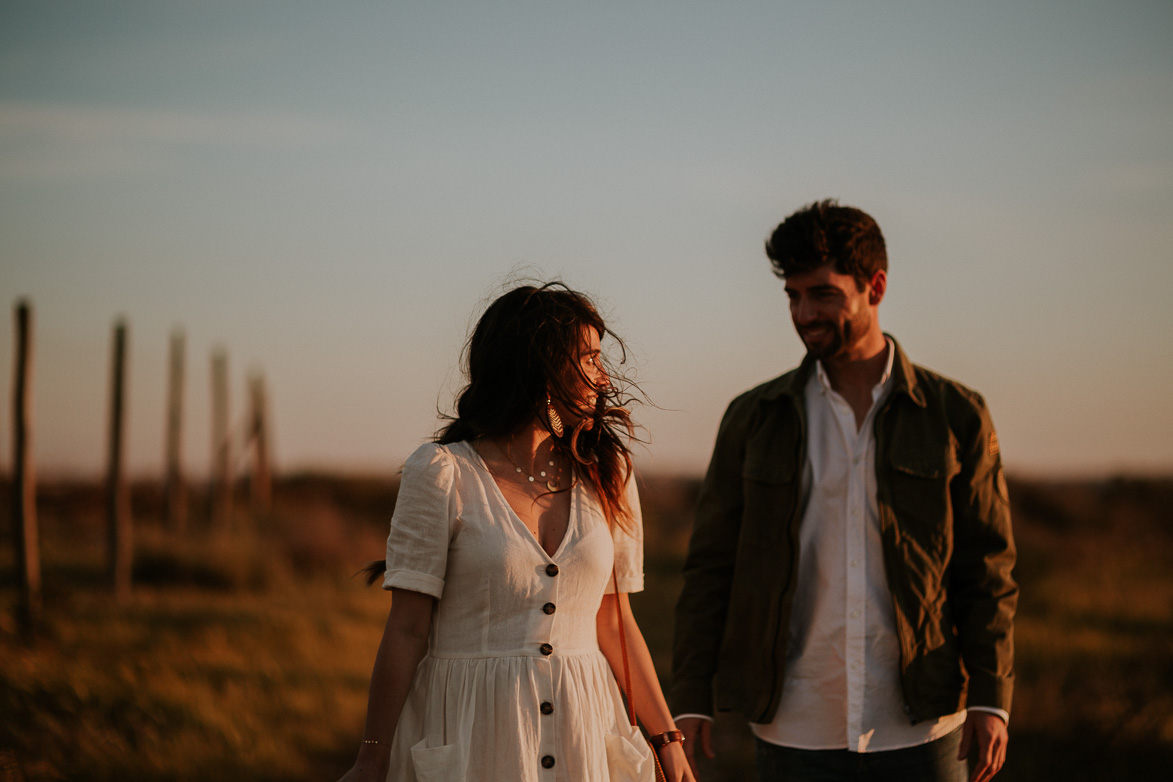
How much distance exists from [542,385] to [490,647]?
62 centimetres

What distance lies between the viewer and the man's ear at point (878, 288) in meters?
3.29

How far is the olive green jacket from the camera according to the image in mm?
3045

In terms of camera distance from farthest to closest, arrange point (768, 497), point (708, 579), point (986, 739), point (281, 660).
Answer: point (281, 660)
point (708, 579)
point (768, 497)
point (986, 739)

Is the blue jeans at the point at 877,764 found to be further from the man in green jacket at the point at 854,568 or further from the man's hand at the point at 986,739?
the man's hand at the point at 986,739

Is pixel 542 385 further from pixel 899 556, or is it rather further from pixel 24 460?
pixel 24 460

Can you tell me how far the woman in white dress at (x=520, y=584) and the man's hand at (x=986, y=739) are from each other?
0.98 metres

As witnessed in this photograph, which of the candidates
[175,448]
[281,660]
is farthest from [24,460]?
[175,448]

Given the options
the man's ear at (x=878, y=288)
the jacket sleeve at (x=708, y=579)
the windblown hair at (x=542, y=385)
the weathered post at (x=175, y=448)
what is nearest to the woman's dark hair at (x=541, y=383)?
the windblown hair at (x=542, y=385)

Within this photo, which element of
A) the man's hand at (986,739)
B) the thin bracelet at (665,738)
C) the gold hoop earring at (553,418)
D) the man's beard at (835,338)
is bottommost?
the man's hand at (986,739)

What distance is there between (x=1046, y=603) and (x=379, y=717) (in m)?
11.5

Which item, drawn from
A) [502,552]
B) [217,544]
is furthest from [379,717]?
[217,544]

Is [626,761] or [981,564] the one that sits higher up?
[981,564]

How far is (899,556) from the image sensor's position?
3051 mm

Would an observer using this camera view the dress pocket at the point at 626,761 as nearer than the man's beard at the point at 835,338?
Yes
